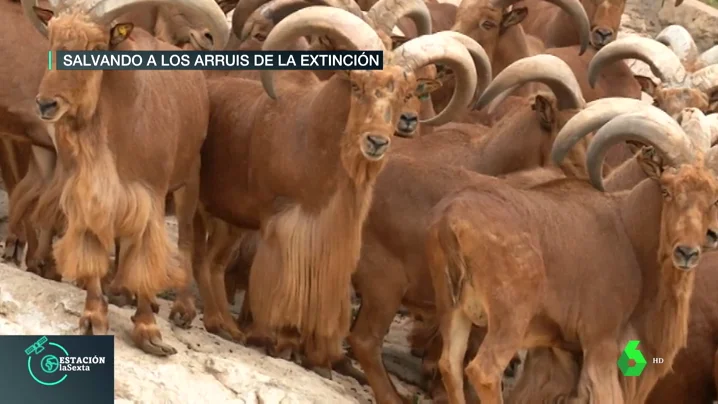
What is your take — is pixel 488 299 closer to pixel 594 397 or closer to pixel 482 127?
pixel 594 397

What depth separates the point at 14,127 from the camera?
1038 cm

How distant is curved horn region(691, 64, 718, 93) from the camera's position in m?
11.4

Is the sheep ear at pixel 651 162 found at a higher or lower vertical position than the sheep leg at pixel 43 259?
higher

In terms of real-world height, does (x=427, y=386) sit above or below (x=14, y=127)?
below

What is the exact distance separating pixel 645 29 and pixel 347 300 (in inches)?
404

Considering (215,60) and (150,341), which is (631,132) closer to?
(215,60)

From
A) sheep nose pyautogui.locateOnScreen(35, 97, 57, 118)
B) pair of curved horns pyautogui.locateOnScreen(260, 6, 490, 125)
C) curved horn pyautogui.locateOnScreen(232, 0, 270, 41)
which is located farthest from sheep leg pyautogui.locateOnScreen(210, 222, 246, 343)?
sheep nose pyautogui.locateOnScreen(35, 97, 57, 118)

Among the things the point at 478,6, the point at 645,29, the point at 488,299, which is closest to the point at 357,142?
the point at 488,299

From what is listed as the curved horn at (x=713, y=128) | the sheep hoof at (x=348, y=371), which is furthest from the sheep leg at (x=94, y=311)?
the curved horn at (x=713, y=128)

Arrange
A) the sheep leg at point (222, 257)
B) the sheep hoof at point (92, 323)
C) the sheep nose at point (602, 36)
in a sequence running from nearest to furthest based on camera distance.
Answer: the sheep hoof at point (92, 323) < the sheep leg at point (222, 257) < the sheep nose at point (602, 36)

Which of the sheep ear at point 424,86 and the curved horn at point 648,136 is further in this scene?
the sheep ear at point 424,86

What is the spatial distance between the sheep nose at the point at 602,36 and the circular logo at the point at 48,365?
21.8 feet

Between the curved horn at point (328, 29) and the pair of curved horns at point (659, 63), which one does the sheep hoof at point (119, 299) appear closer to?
the curved horn at point (328, 29)

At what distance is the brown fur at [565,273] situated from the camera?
30.2 feet
